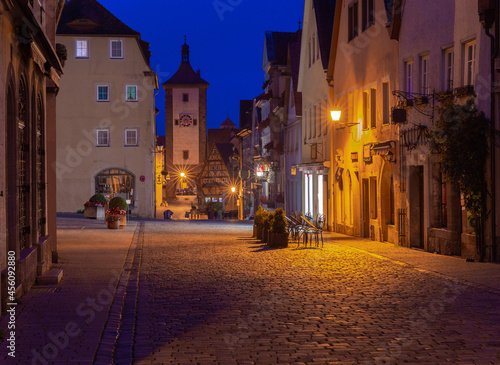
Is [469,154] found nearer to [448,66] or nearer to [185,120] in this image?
[448,66]

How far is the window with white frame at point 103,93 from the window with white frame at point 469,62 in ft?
120

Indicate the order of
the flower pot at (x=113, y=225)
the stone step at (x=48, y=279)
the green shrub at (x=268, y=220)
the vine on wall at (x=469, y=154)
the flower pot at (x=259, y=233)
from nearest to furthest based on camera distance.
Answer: the stone step at (x=48, y=279), the vine on wall at (x=469, y=154), the green shrub at (x=268, y=220), the flower pot at (x=259, y=233), the flower pot at (x=113, y=225)

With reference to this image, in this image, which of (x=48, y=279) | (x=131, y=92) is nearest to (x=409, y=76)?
(x=48, y=279)

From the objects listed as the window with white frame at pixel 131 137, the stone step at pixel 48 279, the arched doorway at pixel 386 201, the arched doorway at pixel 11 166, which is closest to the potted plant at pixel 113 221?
the arched doorway at pixel 386 201

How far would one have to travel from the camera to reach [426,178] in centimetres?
2044

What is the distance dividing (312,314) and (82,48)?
44241mm

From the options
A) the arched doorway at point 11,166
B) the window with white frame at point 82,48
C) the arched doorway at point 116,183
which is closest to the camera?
the arched doorway at point 11,166

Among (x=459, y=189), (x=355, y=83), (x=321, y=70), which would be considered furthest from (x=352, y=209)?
(x=459, y=189)

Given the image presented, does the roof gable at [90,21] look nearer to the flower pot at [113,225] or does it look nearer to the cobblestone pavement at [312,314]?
the flower pot at [113,225]

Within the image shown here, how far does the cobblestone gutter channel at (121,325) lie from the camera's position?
24.9 feet

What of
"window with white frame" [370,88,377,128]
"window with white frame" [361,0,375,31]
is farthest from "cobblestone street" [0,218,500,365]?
"window with white frame" [361,0,375,31]

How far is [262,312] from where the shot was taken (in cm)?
1025

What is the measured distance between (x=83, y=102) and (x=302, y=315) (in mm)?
43758

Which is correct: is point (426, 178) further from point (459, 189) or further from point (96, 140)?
point (96, 140)
